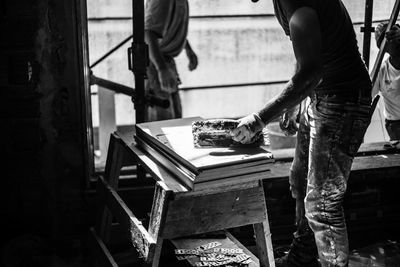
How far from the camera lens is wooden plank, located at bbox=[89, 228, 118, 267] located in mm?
3490

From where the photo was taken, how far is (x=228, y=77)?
815 cm

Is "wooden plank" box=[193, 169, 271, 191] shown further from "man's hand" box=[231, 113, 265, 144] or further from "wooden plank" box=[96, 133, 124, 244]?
"wooden plank" box=[96, 133, 124, 244]

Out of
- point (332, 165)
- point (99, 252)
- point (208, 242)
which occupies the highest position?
point (332, 165)

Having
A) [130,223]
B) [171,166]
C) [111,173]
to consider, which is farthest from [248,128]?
[111,173]

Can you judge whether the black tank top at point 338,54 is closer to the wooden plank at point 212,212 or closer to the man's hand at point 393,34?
the wooden plank at point 212,212

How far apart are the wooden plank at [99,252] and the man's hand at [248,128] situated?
3.98 feet

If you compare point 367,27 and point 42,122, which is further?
point 367,27

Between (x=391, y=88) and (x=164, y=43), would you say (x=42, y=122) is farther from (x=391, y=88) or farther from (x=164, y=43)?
(x=391, y=88)

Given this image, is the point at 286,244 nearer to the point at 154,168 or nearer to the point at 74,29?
the point at 154,168

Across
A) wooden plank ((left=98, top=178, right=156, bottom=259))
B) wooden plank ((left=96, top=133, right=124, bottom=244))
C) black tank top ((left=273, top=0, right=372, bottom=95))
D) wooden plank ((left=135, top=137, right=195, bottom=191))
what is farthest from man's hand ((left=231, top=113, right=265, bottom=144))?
wooden plank ((left=96, top=133, right=124, bottom=244))

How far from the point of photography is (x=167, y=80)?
19.1 ft

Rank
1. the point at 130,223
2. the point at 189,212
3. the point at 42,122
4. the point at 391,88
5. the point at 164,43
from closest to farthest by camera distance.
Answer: the point at 189,212 < the point at 130,223 < the point at 42,122 < the point at 391,88 < the point at 164,43

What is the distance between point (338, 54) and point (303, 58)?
0.39 metres

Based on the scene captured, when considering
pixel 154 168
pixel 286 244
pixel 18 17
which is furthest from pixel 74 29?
pixel 286 244
